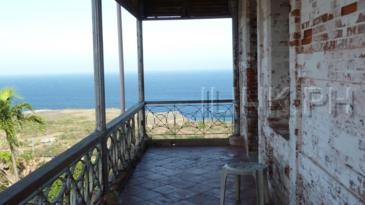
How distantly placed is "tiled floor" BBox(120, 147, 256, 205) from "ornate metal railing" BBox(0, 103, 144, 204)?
0.27 metres

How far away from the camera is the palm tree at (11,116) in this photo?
274 inches

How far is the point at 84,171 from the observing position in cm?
361

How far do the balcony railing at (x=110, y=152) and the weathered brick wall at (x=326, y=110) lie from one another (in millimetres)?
1599

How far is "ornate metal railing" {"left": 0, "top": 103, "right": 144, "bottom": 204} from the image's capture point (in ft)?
7.61

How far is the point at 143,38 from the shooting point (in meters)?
7.63

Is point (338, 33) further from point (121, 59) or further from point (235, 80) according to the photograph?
point (235, 80)

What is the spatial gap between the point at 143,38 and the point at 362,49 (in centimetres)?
614

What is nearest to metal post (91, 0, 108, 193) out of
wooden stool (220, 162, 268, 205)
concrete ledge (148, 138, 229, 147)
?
wooden stool (220, 162, 268, 205)

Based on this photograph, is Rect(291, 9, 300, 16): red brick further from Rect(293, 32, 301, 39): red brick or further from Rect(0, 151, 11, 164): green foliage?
Rect(0, 151, 11, 164): green foliage

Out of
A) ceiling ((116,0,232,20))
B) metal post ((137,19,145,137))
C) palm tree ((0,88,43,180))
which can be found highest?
ceiling ((116,0,232,20))

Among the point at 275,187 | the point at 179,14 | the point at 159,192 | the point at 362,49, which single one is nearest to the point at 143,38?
the point at 179,14

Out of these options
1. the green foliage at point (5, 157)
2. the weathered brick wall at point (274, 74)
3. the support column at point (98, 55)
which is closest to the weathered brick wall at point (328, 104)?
the weathered brick wall at point (274, 74)

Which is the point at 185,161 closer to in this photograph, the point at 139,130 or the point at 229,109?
the point at 139,130

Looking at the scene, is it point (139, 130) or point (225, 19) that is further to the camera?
point (225, 19)
